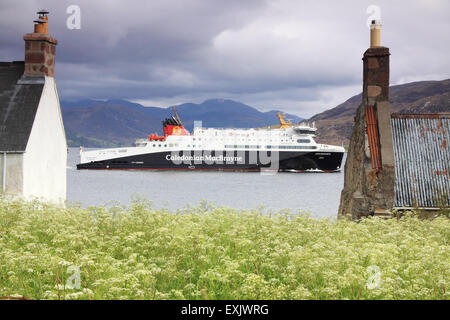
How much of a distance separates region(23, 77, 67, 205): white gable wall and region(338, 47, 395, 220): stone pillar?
31.5 feet

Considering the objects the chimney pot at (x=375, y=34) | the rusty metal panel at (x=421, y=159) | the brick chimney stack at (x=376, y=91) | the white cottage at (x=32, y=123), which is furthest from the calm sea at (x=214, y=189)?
the white cottage at (x=32, y=123)

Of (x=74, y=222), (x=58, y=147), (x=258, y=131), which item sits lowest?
(x=74, y=222)

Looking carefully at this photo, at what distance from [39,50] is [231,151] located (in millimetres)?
71327

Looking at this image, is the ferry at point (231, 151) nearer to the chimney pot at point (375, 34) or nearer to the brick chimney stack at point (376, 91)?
the chimney pot at point (375, 34)

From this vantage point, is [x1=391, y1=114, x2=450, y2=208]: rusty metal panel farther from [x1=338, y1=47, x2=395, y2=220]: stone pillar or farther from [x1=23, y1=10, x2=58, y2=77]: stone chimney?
[x1=23, y1=10, x2=58, y2=77]: stone chimney

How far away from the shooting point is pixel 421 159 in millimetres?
15320

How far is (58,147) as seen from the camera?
1709cm

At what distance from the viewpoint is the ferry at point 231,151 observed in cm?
8562

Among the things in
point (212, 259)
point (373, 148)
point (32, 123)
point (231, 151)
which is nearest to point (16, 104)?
point (32, 123)

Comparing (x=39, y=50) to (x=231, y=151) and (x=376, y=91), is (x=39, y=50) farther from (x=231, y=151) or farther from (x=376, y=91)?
(x=231, y=151)

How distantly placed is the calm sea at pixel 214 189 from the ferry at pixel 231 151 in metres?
1.83
